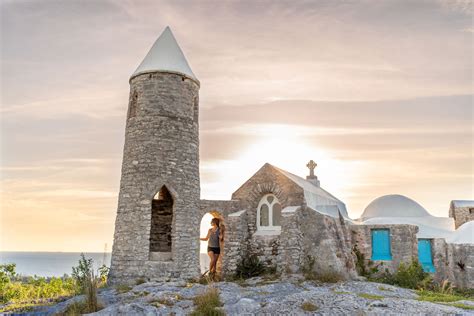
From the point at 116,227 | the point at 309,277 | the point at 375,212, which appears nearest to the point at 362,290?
the point at 309,277

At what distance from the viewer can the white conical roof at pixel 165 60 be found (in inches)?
754

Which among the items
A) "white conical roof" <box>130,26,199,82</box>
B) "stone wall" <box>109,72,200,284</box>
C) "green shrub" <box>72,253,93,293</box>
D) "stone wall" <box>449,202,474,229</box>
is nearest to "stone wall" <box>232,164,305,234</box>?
"stone wall" <box>109,72,200,284</box>

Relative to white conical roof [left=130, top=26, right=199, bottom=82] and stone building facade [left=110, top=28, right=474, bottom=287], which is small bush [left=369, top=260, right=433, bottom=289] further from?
white conical roof [left=130, top=26, right=199, bottom=82]

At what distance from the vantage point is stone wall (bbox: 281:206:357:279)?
1798 centimetres

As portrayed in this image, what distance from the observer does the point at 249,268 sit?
64.1ft

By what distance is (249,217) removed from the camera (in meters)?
20.7

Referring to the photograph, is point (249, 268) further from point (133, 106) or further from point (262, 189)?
point (133, 106)

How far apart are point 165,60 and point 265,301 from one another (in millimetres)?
11545

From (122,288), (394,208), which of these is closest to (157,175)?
(122,288)

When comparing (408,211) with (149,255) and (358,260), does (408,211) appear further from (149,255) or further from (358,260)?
(149,255)

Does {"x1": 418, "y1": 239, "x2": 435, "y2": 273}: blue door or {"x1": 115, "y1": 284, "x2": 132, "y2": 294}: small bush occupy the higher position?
{"x1": 418, "y1": 239, "x2": 435, "y2": 273}: blue door

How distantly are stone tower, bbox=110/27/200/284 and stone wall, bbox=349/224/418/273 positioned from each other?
28.6ft

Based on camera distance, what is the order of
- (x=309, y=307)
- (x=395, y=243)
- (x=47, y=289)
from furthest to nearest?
(x=395, y=243) < (x=47, y=289) < (x=309, y=307)

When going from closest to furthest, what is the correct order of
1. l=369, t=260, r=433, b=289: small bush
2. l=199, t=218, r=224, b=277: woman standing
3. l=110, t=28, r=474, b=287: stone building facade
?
1. l=110, t=28, r=474, b=287: stone building facade
2. l=199, t=218, r=224, b=277: woman standing
3. l=369, t=260, r=433, b=289: small bush
